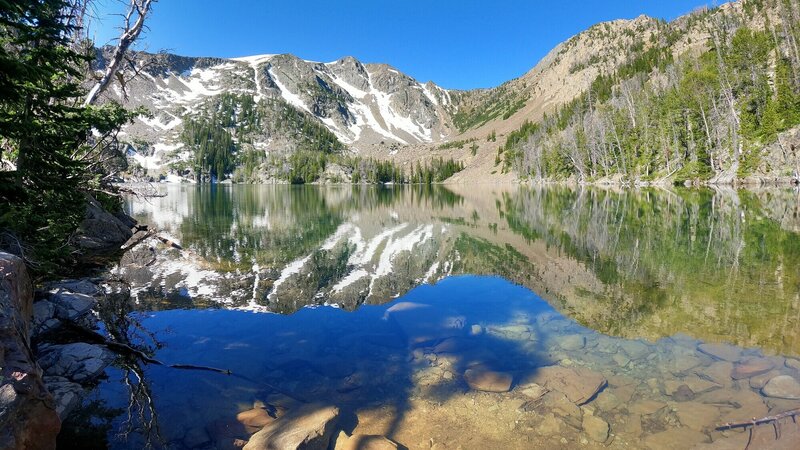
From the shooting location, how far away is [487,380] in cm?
829

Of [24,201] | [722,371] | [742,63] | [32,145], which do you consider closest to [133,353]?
[24,201]

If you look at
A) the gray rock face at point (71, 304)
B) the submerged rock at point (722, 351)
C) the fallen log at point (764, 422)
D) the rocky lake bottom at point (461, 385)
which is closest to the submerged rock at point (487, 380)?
the rocky lake bottom at point (461, 385)

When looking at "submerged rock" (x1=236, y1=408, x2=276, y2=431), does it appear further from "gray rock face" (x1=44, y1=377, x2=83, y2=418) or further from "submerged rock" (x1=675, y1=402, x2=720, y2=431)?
"submerged rock" (x1=675, y1=402, x2=720, y2=431)

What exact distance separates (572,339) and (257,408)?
25.5ft

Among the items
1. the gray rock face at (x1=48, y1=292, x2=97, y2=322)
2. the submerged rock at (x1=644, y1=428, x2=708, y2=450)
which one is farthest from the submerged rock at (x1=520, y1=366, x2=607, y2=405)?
the gray rock face at (x1=48, y1=292, x2=97, y2=322)

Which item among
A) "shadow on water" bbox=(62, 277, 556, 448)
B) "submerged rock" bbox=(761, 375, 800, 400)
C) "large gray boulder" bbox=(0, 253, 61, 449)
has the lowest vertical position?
"shadow on water" bbox=(62, 277, 556, 448)

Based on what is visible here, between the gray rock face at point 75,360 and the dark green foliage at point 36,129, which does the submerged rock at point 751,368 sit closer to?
the gray rock face at point 75,360

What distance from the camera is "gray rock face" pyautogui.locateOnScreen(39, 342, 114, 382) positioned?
766cm

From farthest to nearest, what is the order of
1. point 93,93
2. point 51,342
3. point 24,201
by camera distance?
point 93,93
point 24,201
point 51,342

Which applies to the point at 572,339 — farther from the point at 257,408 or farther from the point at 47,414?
the point at 47,414

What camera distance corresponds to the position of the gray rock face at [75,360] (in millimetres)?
7664

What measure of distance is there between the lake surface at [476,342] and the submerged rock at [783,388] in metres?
0.03

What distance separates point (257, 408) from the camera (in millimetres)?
7242

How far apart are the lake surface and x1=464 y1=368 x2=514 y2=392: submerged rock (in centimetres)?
10
